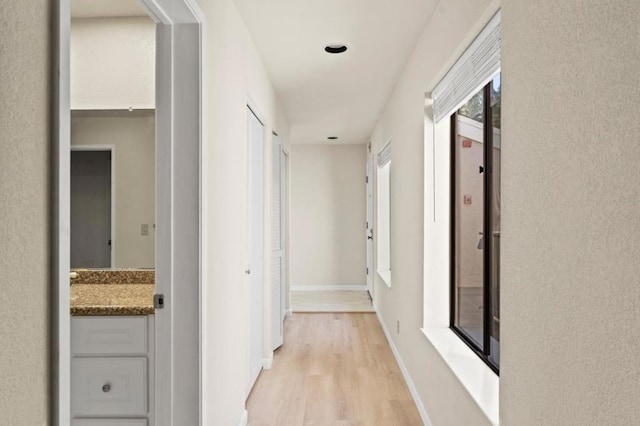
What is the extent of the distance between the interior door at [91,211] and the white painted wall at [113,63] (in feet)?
1.11

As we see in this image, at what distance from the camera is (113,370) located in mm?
2045

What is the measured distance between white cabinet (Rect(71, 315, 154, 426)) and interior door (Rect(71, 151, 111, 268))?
1.82ft

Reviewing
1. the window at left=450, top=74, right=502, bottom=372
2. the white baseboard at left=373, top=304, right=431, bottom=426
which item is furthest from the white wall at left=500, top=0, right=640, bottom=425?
the white baseboard at left=373, top=304, right=431, bottom=426

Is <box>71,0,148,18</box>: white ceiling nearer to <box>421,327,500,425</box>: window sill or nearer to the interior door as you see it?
the interior door

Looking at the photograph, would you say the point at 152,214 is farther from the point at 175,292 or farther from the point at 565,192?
the point at 565,192

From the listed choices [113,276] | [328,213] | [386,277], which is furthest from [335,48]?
[328,213]

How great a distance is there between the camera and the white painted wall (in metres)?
2.55

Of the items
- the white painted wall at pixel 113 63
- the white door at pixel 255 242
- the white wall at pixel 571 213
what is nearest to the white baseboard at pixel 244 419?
the white door at pixel 255 242

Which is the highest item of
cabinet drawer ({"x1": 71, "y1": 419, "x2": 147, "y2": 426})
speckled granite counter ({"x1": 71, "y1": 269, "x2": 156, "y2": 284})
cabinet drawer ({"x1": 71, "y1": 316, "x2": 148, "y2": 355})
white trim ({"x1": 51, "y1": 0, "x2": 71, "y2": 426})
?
white trim ({"x1": 51, "y1": 0, "x2": 71, "y2": 426})

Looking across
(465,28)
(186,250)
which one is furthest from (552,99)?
(186,250)

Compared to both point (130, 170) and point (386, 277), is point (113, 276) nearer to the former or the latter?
point (130, 170)

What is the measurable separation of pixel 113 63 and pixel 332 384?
2711 millimetres

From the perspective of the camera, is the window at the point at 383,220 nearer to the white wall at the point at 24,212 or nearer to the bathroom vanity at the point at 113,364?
the bathroom vanity at the point at 113,364

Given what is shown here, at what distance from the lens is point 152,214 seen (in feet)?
8.36
